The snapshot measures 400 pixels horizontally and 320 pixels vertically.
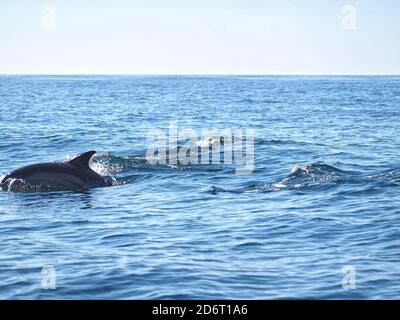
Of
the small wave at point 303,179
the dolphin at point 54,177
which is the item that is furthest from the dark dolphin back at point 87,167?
the small wave at point 303,179

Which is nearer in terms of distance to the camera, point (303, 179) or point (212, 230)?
point (212, 230)

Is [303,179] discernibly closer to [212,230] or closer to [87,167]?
[87,167]

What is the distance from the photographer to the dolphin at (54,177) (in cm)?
Result: 2002

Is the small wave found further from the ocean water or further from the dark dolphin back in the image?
the dark dolphin back

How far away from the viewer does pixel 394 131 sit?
4044 centimetres

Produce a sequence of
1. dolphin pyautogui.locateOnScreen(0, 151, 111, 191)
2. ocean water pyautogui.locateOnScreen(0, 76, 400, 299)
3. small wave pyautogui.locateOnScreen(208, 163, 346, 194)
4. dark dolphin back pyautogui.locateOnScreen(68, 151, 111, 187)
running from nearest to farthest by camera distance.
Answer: ocean water pyautogui.locateOnScreen(0, 76, 400, 299) → dolphin pyautogui.locateOnScreen(0, 151, 111, 191) → dark dolphin back pyautogui.locateOnScreen(68, 151, 111, 187) → small wave pyautogui.locateOnScreen(208, 163, 346, 194)

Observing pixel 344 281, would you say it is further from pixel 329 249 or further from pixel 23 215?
pixel 23 215

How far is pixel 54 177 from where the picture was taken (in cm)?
2020

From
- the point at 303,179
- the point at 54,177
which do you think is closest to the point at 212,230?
the point at 54,177

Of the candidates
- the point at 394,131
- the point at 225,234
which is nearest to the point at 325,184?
the point at 225,234

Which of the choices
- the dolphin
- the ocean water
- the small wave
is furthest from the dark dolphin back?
the small wave

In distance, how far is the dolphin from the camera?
65.7ft

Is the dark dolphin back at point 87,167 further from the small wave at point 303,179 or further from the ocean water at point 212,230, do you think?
the small wave at point 303,179
